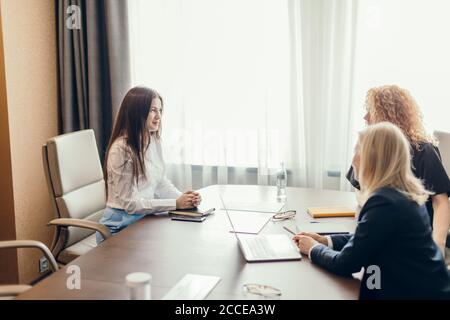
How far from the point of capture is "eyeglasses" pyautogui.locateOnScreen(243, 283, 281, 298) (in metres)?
1.43

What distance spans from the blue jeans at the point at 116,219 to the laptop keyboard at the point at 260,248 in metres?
0.68

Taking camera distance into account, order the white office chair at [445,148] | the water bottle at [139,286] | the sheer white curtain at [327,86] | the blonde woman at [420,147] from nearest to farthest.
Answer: the water bottle at [139,286] → the blonde woman at [420,147] → the white office chair at [445,148] → the sheer white curtain at [327,86]

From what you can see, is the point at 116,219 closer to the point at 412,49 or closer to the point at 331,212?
the point at 331,212

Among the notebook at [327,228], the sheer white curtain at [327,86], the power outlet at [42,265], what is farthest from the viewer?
the power outlet at [42,265]

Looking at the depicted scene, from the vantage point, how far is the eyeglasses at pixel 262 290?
1427 mm

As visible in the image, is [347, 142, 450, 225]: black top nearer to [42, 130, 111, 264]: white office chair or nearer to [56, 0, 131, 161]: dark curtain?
[42, 130, 111, 264]: white office chair

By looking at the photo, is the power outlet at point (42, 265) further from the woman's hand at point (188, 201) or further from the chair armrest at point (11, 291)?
the chair armrest at point (11, 291)

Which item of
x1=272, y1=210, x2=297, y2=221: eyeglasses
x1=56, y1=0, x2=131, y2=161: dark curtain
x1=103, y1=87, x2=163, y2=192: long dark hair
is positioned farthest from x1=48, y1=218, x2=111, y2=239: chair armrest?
x1=56, y1=0, x2=131, y2=161: dark curtain

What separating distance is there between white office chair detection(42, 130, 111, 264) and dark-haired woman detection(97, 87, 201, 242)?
137mm

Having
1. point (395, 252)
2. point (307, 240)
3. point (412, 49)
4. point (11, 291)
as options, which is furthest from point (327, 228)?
point (412, 49)

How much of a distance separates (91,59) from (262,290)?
2.38 metres

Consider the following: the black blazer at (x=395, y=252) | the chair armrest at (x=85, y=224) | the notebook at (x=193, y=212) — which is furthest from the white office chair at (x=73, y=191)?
the black blazer at (x=395, y=252)

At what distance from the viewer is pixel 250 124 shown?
10.7ft

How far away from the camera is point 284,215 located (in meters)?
2.22
